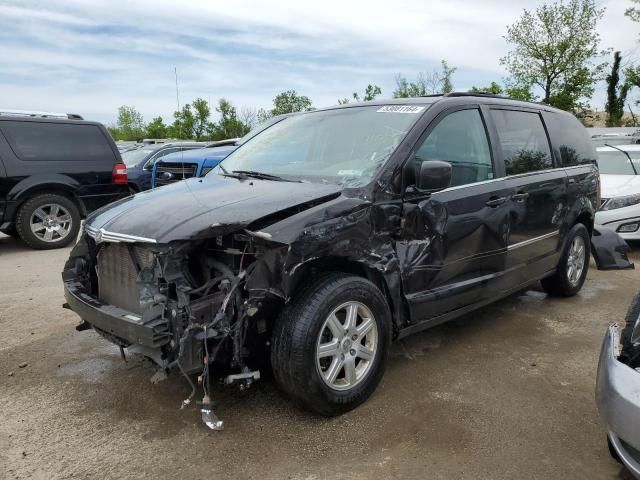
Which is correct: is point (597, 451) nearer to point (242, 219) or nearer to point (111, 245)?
point (242, 219)

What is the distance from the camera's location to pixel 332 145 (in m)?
3.74

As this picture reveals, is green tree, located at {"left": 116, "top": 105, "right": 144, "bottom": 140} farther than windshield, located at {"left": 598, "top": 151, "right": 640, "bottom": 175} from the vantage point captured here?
Yes

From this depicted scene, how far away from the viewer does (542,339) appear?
4301 millimetres

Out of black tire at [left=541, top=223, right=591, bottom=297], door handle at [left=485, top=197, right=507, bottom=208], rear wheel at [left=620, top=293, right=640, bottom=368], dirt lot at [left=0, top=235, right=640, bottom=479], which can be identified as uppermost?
door handle at [left=485, top=197, right=507, bottom=208]

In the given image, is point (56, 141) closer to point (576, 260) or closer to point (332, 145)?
point (332, 145)

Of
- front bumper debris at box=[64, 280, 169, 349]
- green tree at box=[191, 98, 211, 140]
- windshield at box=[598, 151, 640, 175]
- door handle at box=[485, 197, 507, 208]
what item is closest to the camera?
front bumper debris at box=[64, 280, 169, 349]

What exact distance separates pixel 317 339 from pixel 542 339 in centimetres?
238

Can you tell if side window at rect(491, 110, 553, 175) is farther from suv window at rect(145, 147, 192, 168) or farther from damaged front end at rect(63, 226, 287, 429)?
suv window at rect(145, 147, 192, 168)

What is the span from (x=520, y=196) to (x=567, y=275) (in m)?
1.52

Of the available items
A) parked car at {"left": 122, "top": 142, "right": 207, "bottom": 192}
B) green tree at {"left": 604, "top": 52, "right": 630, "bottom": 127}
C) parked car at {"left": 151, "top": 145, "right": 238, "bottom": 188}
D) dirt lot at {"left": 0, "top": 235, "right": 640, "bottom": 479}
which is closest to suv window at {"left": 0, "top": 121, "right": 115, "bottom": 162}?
parked car at {"left": 151, "top": 145, "right": 238, "bottom": 188}

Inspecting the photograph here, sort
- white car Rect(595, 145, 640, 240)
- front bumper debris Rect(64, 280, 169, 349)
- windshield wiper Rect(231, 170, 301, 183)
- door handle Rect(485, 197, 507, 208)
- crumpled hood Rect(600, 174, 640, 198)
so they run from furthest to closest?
crumpled hood Rect(600, 174, 640, 198) → white car Rect(595, 145, 640, 240) → door handle Rect(485, 197, 507, 208) → windshield wiper Rect(231, 170, 301, 183) → front bumper debris Rect(64, 280, 169, 349)

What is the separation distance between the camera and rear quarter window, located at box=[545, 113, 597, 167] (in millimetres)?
4898

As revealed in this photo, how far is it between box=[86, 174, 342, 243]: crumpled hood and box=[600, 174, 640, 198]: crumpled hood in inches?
249

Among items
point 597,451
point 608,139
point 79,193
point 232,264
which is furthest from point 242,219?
point 608,139
